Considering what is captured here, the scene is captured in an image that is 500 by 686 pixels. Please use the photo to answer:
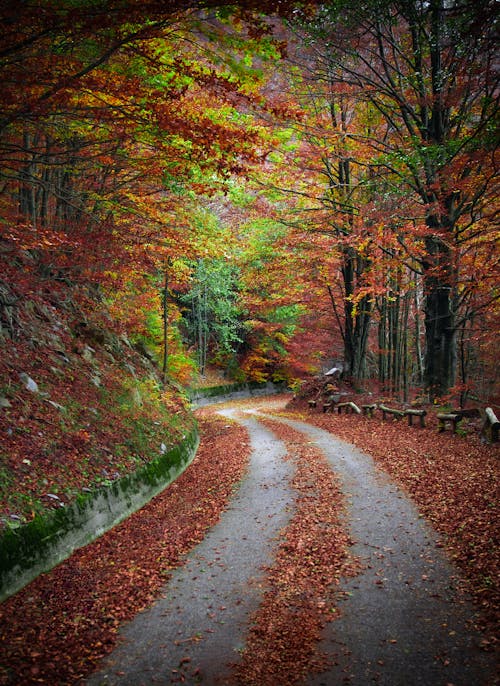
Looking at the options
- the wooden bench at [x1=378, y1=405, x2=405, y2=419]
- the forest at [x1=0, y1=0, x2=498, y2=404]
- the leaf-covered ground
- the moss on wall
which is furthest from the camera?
the wooden bench at [x1=378, y1=405, x2=405, y2=419]

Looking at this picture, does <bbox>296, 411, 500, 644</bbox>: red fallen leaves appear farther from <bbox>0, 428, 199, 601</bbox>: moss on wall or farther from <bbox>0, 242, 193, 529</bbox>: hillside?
<bbox>0, 242, 193, 529</bbox>: hillside

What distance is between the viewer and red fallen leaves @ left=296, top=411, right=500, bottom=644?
4344 mm

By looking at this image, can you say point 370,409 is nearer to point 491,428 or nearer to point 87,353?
point 491,428

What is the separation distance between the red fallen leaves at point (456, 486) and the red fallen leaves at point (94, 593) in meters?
3.34

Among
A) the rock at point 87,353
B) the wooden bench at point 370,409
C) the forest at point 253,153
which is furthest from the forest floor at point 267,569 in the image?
the wooden bench at point 370,409

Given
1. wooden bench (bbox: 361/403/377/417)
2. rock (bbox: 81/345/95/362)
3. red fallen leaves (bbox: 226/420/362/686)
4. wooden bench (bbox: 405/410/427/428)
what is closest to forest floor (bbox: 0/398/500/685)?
red fallen leaves (bbox: 226/420/362/686)

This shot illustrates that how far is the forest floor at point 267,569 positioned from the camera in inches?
140

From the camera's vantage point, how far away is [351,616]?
3908 millimetres

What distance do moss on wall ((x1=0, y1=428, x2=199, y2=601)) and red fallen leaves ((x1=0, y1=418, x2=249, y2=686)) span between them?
13cm

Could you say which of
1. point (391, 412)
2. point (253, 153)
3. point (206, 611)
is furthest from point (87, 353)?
point (391, 412)

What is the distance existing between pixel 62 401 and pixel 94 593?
12.8ft

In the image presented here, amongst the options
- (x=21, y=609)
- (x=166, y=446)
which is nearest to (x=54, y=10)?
(x=21, y=609)

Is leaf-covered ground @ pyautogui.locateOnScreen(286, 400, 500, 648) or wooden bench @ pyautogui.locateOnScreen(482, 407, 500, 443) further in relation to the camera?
wooden bench @ pyautogui.locateOnScreen(482, 407, 500, 443)

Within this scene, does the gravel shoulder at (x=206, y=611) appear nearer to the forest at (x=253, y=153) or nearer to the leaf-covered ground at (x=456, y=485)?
the leaf-covered ground at (x=456, y=485)
